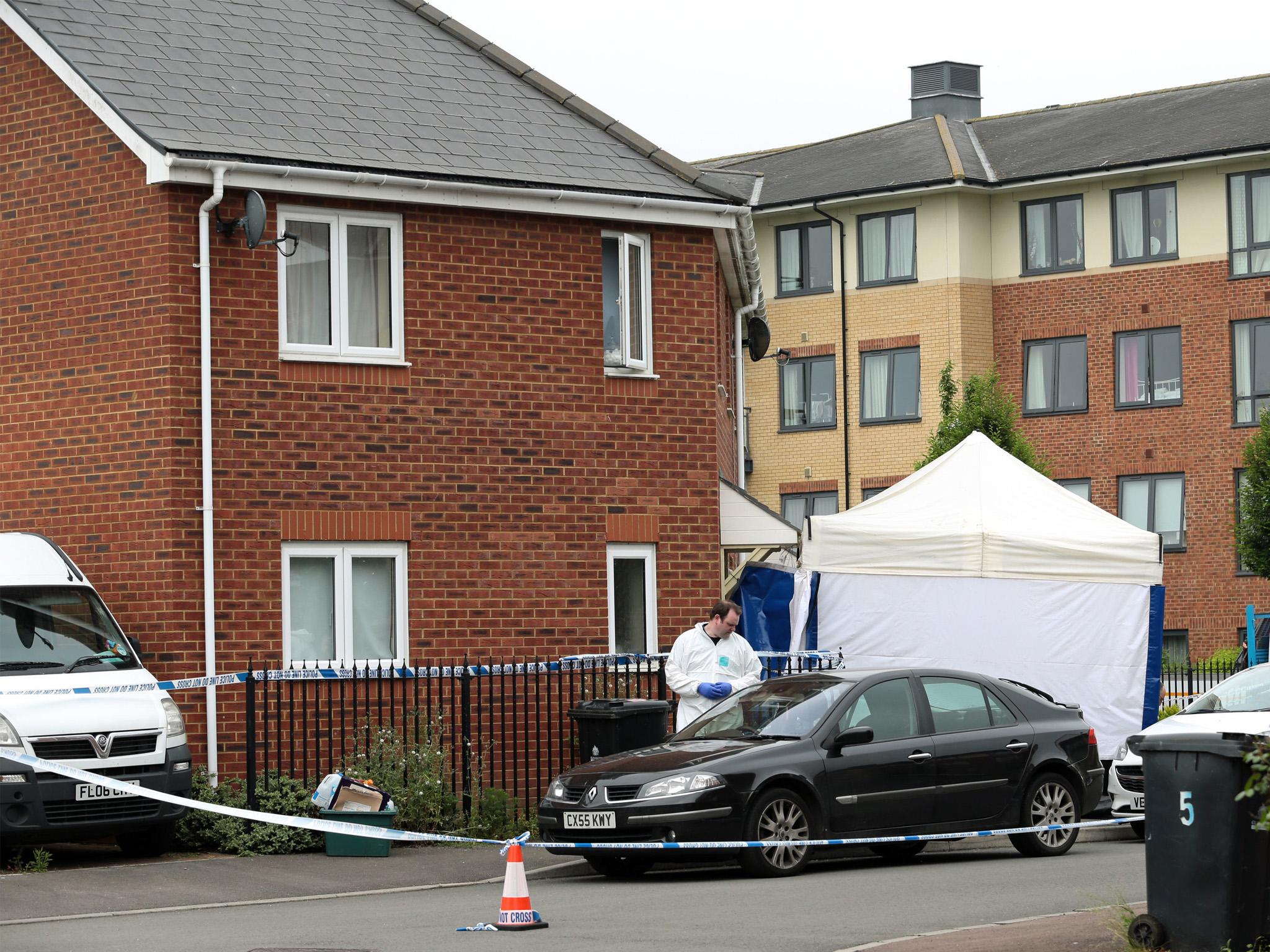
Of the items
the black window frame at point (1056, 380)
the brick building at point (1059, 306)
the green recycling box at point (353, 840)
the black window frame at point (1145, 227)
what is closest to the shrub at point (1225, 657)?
the brick building at point (1059, 306)

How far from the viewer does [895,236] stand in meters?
42.1

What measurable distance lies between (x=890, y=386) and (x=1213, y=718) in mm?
27348

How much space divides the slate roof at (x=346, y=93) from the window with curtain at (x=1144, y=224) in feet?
75.6

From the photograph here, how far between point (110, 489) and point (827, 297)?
95.1 feet

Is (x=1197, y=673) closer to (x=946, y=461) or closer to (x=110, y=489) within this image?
(x=946, y=461)

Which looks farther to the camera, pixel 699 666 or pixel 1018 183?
pixel 1018 183

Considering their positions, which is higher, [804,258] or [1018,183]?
[1018,183]

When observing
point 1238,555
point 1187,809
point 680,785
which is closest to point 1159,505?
point 1238,555

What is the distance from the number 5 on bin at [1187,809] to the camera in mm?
8453

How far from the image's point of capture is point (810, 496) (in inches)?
1706

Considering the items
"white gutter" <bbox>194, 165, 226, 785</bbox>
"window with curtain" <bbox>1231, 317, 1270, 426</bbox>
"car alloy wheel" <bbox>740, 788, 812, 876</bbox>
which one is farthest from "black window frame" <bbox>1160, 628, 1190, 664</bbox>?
"car alloy wheel" <bbox>740, 788, 812, 876</bbox>

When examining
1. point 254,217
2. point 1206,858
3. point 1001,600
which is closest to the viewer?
point 1206,858

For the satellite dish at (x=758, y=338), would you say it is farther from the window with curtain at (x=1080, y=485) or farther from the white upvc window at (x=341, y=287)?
the window with curtain at (x=1080, y=485)

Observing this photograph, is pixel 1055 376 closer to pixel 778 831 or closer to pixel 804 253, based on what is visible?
pixel 804 253
